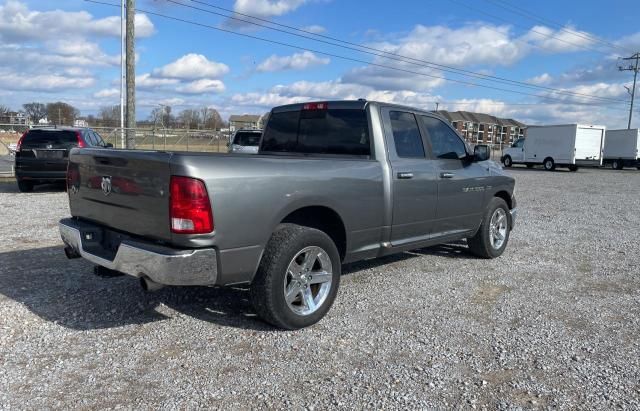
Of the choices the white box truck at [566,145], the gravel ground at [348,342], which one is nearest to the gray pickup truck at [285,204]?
the gravel ground at [348,342]

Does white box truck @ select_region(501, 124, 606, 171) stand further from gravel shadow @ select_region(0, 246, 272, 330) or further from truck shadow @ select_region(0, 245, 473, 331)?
gravel shadow @ select_region(0, 246, 272, 330)

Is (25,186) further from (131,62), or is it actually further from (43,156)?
(131,62)

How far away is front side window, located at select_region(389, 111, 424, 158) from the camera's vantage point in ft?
17.0

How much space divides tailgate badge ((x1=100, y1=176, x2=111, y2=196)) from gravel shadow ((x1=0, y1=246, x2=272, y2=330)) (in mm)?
1097

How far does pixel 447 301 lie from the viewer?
197 inches

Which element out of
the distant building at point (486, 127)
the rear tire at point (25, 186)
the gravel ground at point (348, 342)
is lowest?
the gravel ground at point (348, 342)

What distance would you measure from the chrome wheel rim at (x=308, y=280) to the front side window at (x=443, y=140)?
214 centimetres

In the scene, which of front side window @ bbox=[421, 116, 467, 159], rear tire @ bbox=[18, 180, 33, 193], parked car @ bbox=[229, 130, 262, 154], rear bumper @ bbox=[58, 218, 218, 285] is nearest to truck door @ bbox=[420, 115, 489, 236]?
front side window @ bbox=[421, 116, 467, 159]

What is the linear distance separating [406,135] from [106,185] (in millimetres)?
2972

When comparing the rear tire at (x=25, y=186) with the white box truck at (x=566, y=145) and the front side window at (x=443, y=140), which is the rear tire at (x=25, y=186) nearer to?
the front side window at (x=443, y=140)

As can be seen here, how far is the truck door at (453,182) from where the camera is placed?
18.6 ft

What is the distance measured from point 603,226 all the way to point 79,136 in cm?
1178

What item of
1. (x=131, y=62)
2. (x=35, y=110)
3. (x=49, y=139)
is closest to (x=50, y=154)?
(x=49, y=139)

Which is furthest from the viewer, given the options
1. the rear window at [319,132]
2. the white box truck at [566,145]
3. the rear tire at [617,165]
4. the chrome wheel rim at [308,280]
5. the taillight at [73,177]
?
the rear tire at [617,165]
